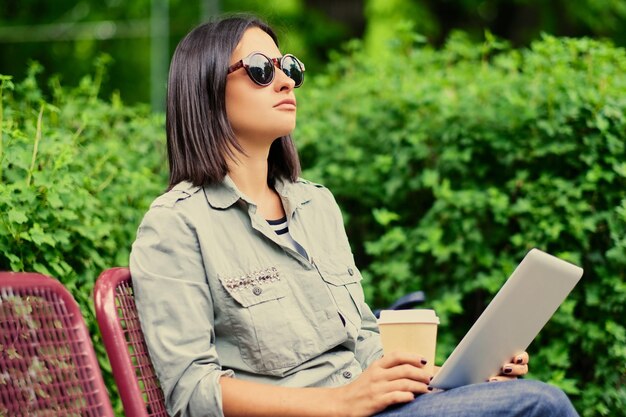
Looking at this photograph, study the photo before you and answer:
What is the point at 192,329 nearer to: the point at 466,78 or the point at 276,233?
the point at 276,233

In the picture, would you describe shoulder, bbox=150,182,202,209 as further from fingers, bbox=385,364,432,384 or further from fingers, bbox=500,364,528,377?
fingers, bbox=500,364,528,377

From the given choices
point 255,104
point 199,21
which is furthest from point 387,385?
point 199,21

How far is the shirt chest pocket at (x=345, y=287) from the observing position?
8.12 ft

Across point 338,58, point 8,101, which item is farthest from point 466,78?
point 8,101

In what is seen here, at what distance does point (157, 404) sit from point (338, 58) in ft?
11.0

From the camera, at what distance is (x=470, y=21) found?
1249cm

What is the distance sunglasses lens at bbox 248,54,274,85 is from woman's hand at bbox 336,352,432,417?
84cm

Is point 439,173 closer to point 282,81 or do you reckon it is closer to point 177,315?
point 282,81

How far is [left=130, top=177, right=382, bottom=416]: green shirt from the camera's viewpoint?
2.12 meters

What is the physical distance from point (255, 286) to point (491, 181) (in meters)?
2.12

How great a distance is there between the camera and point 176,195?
2322mm

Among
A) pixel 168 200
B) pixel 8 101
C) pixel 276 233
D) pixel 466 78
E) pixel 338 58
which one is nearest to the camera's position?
pixel 168 200

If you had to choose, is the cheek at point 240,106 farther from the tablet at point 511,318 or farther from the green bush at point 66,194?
the tablet at point 511,318

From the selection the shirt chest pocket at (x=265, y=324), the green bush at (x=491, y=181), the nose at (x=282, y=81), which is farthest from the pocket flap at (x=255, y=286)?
the green bush at (x=491, y=181)
